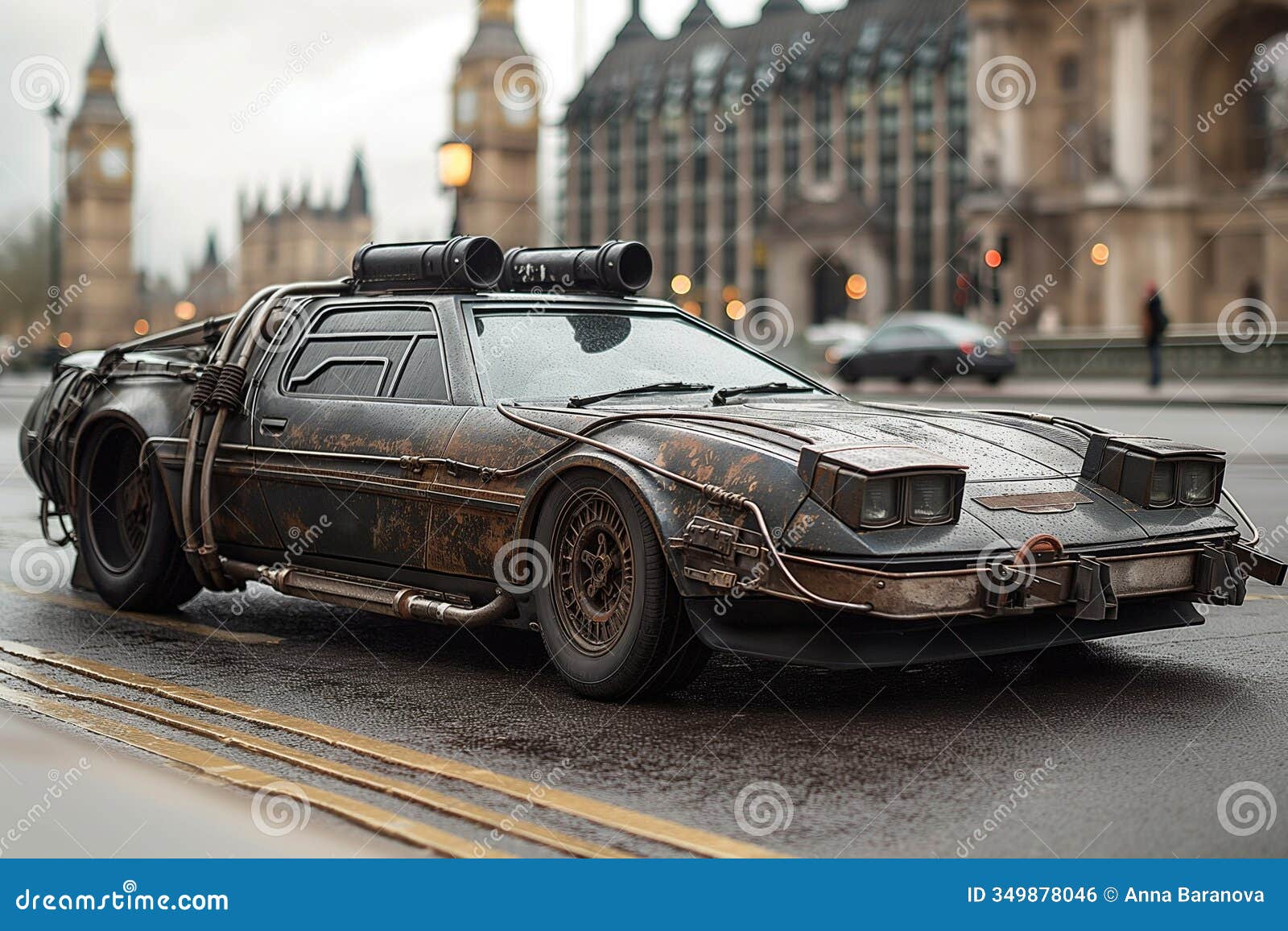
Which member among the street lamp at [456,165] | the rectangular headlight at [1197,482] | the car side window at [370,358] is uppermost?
the street lamp at [456,165]

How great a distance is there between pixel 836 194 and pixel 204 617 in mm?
102455

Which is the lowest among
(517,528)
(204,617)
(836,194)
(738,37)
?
(204,617)

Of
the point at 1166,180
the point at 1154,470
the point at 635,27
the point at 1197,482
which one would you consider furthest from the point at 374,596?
the point at 635,27

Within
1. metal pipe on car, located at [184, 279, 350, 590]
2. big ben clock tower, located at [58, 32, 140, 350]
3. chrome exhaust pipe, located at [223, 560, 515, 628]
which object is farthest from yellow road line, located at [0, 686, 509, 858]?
big ben clock tower, located at [58, 32, 140, 350]

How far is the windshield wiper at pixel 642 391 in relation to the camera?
6230mm

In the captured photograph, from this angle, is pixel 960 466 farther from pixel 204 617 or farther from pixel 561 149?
pixel 561 149

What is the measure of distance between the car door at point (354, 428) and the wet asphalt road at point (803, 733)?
0.48 metres

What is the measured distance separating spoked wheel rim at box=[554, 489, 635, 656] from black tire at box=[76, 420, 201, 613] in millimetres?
2600

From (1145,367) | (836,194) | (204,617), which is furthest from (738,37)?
(204,617)

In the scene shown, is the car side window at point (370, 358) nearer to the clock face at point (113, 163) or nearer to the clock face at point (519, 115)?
the clock face at point (519, 115)

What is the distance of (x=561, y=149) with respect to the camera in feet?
457

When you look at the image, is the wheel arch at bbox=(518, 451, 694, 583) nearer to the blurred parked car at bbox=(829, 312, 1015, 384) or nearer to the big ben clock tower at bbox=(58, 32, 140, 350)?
the blurred parked car at bbox=(829, 312, 1015, 384)

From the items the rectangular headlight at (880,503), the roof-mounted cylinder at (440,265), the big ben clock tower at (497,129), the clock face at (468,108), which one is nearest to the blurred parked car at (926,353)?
the roof-mounted cylinder at (440,265)

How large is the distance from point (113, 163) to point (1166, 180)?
121 metres
